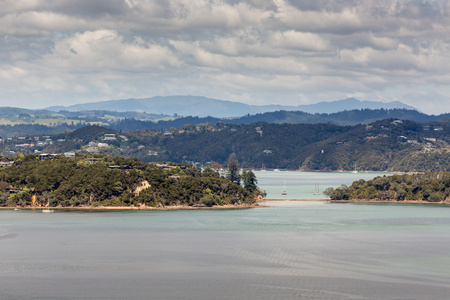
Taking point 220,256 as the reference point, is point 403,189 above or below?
above

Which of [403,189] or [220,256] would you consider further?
[403,189]

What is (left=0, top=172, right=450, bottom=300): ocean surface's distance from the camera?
58531 mm

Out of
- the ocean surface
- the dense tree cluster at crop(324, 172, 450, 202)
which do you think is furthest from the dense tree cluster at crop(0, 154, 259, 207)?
the dense tree cluster at crop(324, 172, 450, 202)

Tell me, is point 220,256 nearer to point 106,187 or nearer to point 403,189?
point 106,187

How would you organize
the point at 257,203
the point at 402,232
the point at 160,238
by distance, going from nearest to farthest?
the point at 160,238 < the point at 402,232 < the point at 257,203

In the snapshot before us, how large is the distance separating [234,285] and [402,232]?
5089 centimetres

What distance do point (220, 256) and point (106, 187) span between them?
222 ft

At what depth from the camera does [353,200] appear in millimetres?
171500

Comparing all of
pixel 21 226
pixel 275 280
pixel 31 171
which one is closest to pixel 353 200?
pixel 31 171

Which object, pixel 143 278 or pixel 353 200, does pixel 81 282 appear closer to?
pixel 143 278

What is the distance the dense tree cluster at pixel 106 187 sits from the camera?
139750 mm

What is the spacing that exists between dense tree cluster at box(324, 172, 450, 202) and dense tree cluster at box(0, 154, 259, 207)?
33.4 metres

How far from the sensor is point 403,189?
167 metres

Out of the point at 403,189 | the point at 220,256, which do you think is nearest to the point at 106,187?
the point at 220,256
